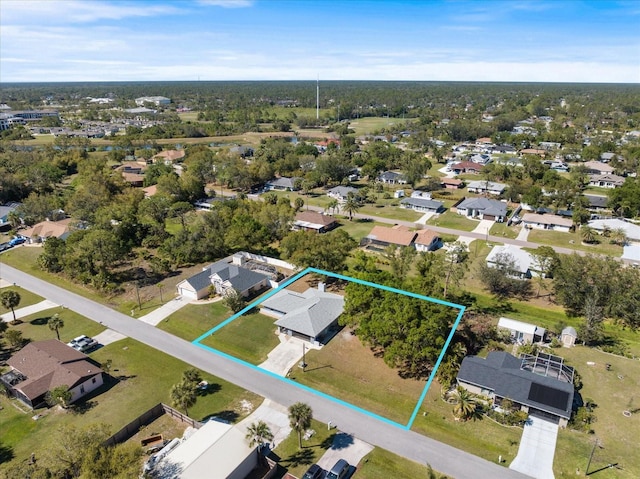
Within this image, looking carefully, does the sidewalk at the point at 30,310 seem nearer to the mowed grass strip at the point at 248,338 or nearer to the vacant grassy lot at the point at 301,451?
the mowed grass strip at the point at 248,338

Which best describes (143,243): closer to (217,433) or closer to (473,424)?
(217,433)

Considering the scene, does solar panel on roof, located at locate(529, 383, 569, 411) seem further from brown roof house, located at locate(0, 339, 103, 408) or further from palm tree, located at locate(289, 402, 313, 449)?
brown roof house, located at locate(0, 339, 103, 408)

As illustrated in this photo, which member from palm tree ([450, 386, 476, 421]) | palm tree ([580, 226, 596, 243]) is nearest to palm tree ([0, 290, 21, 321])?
palm tree ([450, 386, 476, 421])

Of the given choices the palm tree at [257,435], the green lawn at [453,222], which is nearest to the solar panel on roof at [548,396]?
the palm tree at [257,435]

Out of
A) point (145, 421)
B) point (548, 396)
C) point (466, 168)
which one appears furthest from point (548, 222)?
point (145, 421)

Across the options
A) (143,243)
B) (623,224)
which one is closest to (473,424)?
(143,243)

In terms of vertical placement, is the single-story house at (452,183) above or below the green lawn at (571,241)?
above
